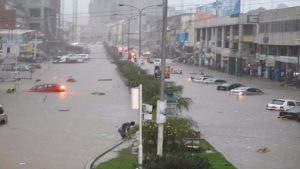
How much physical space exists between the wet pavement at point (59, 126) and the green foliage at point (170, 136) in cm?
222

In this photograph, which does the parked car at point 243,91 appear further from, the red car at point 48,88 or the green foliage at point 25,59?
the green foliage at point 25,59

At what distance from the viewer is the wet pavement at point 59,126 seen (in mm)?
22453

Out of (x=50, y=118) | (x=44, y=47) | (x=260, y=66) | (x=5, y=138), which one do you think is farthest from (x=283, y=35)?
(x=44, y=47)

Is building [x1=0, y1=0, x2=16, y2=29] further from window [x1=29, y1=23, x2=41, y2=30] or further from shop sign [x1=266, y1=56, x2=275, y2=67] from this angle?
shop sign [x1=266, y1=56, x2=275, y2=67]

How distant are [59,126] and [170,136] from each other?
11.3m

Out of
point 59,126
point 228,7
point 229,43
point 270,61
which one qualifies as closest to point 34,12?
point 229,43

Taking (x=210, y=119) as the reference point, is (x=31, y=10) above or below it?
above

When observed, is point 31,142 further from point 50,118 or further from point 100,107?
point 100,107

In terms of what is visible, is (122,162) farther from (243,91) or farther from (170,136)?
(243,91)

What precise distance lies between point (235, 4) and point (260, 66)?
10506 millimetres

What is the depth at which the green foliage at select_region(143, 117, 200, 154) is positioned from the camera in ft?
71.8

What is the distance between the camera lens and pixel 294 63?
74750 millimetres

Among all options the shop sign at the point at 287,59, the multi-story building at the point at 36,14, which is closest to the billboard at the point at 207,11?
the shop sign at the point at 287,59

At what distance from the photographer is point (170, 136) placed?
21.9 m
